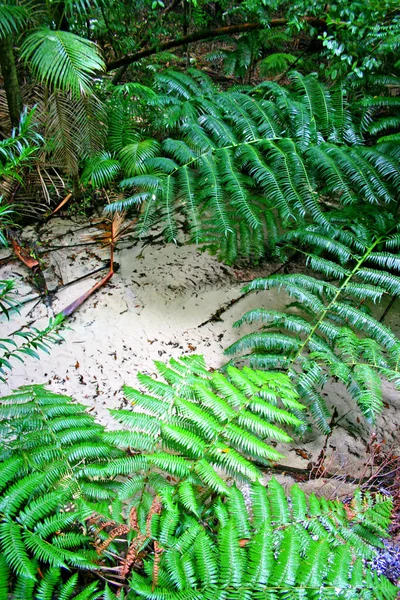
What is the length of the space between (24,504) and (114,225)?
Answer: 211 cm

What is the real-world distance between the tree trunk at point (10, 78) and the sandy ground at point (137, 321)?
2.63 ft

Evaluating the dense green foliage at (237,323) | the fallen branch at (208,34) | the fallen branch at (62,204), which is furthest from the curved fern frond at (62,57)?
the fallen branch at (208,34)

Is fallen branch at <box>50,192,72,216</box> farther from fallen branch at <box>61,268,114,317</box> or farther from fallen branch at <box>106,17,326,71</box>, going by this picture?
fallen branch at <box>106,17,326,71</box>

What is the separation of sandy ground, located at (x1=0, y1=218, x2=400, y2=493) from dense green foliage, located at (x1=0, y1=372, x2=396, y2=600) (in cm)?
48

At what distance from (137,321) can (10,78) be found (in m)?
1.84

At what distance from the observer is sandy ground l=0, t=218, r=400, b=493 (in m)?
2.25

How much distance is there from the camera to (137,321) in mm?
2662

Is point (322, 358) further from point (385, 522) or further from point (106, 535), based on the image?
point (106, 535)

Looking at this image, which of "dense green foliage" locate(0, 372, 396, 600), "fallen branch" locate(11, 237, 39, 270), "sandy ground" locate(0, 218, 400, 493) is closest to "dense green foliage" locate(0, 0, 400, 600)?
"dense green foliage" locate(0, 372, 396, 600)

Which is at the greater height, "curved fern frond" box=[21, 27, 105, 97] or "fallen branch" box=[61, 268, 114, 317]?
"curved fern frond" box=[21, 27, 105, 97]

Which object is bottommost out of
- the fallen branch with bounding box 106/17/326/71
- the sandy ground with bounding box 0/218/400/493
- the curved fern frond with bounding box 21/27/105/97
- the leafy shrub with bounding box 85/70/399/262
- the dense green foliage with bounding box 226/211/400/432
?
the sandy ground with bounding box 0/218/400/493

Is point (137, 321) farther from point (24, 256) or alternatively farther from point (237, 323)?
point (24, 256)

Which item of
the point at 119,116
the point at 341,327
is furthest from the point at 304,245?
the point at 119,116

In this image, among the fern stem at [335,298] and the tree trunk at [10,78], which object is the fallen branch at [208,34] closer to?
the tree trunk at [10,78]
